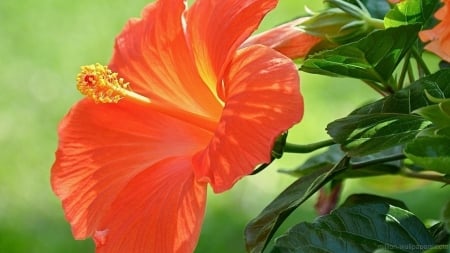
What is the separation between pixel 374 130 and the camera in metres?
0.95

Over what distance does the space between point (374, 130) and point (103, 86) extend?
0.32m

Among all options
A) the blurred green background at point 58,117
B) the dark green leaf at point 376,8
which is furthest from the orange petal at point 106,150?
the blurred green background at point 58,117

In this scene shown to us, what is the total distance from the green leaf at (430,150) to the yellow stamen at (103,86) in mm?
387

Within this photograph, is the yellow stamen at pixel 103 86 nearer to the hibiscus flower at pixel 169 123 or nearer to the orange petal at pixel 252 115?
the hibiscus flower at pixel 169 123

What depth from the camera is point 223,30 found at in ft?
3.25

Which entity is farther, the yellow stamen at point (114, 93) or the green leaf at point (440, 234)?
the yellow stamen at point (114, 93)

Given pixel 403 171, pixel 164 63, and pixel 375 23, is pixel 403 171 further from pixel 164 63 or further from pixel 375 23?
pixel 164 63

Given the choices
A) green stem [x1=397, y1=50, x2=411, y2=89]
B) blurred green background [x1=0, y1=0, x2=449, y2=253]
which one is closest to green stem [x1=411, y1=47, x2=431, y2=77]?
green stem [x1=397, y1=50, x2=411, y2=89]

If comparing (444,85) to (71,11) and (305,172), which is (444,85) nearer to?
(305,172)

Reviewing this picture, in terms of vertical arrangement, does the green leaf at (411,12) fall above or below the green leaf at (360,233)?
above

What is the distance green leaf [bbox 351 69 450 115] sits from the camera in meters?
0.93

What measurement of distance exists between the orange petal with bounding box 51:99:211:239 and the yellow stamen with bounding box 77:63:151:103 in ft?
0.04

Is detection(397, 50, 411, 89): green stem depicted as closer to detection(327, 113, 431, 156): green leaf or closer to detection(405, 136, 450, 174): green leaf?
detection(327, 113, 431, 156): green leaf

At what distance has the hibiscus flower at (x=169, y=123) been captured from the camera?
3.00ft
